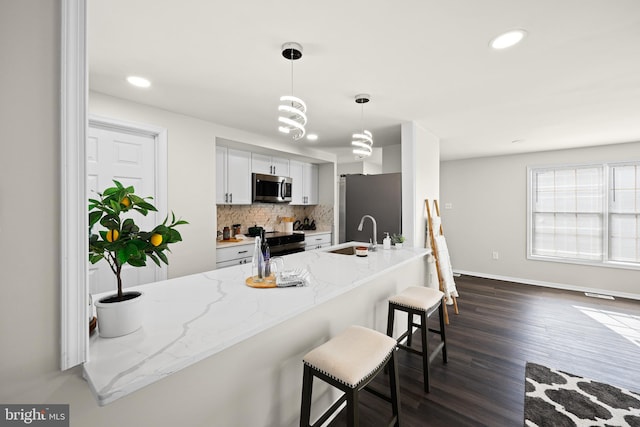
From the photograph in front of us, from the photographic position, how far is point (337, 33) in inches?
61.1

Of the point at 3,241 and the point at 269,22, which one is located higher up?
the point at 269,22

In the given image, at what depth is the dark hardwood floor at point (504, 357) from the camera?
6.06ft

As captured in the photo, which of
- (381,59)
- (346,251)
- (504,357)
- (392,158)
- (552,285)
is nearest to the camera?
(381,59)

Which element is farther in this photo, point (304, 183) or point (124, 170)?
point (304, 183)

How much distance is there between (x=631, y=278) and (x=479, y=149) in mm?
2947

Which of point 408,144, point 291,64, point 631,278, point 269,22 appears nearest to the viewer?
point 269,22

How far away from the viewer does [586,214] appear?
446 cm

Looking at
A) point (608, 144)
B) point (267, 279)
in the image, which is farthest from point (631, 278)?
point (267, 279)

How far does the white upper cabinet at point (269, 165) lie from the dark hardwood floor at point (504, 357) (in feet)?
10.3

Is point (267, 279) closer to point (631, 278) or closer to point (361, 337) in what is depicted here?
point (361, 337)

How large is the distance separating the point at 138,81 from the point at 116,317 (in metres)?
2.05

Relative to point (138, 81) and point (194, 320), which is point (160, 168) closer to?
point (138, 81)

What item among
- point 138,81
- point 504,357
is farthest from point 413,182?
point 138,81

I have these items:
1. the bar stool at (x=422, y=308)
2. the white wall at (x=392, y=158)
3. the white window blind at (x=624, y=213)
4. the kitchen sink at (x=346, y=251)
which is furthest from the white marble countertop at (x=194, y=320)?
the white window blind at (x=624, y=213)
